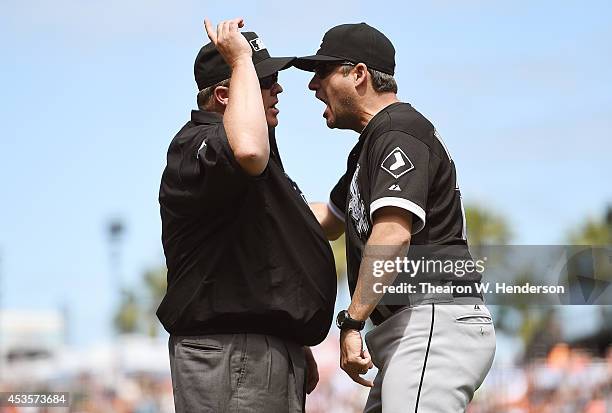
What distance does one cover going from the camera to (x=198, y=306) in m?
4.55

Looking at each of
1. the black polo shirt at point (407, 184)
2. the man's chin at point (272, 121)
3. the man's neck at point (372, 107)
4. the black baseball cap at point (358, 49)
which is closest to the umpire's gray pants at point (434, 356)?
the black polo shirt at point (407, 184)

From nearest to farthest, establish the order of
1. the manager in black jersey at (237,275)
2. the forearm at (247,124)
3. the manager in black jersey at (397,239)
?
the forearm at (247,124) < the manager in black jersey at (397,239) < the manager in black jersey at (237,275)

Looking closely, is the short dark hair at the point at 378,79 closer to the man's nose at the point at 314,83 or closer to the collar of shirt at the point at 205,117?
the man's nose at the point at 314,83

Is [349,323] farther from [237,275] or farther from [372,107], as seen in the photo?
[372,107]

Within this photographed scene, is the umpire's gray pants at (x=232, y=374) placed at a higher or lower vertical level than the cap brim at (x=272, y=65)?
lower

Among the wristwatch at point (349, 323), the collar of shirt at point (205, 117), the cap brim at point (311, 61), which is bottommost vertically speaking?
the wristwatch at point (349, 323)

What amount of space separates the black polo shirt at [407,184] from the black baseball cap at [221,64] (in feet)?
1.80

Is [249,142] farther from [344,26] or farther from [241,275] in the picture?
[344,26]

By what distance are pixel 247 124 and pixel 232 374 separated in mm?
1141

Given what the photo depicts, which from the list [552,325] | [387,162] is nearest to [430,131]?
[387,162]

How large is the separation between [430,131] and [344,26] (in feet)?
2.63

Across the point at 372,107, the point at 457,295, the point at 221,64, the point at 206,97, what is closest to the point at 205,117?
the point at 206,97

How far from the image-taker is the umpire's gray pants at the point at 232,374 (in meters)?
4.51

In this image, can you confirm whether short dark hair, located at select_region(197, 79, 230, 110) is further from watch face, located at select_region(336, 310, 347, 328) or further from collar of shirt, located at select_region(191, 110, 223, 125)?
watch face, located at select_region(336, 310, 347, 328)
